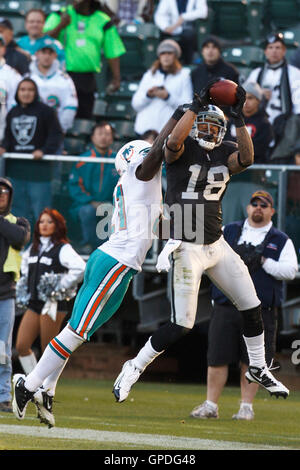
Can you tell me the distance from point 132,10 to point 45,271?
7.07 m

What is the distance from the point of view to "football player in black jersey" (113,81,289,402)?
24.5ft

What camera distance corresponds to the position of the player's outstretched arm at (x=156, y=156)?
7.26m

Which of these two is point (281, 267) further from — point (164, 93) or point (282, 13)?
point (282, 13)

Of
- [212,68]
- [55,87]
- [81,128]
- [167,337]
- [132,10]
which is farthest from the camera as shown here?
[132,10]

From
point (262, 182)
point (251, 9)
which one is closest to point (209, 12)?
point (251, 9)

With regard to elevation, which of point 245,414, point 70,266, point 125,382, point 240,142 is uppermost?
point 240,142

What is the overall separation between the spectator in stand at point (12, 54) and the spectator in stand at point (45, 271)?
3.53 meters

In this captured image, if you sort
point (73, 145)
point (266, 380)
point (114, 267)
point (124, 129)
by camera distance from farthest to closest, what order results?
point (124, 129) → point (73, 145) → point (266, 380) → point (114, 267)

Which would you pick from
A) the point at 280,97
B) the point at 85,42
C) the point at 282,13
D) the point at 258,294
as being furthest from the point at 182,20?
the point at 258,294

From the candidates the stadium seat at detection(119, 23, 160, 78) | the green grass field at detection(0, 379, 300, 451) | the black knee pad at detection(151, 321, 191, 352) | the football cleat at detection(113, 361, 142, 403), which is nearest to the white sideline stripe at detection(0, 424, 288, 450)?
the green grass field at detection(0, 379, 300, 451)

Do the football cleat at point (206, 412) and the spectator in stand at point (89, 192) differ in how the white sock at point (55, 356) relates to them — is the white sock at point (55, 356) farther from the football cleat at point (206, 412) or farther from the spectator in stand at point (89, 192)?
the spectator in stand at point (89, 192)

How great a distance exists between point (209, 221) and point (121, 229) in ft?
2.02

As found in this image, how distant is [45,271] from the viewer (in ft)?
35.3

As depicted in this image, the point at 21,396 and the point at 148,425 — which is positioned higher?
the point at 21,396
